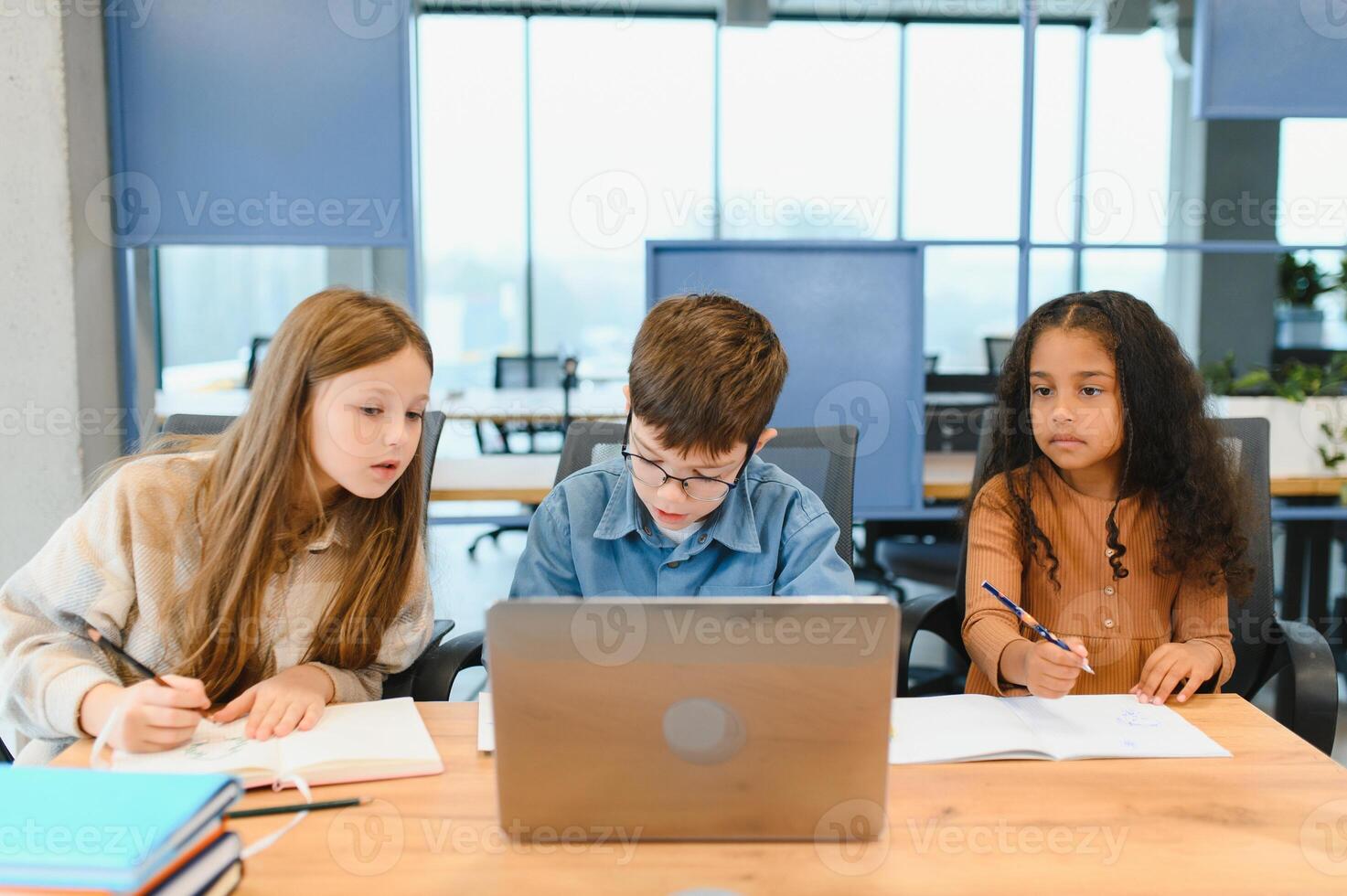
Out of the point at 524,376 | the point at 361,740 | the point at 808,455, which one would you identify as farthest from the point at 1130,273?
the point at 361,740

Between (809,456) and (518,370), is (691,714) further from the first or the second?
(518,370)

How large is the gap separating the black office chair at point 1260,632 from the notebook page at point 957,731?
11.4 inches

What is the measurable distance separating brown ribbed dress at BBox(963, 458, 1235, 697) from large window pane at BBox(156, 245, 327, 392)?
6.70 m

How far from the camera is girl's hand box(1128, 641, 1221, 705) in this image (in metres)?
1.33

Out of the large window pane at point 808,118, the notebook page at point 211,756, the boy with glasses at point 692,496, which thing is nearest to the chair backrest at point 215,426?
the boy with glasses at point 692,496

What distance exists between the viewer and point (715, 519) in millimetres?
1408

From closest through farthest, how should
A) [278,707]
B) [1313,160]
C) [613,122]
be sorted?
[278,707], [1313,160], [613,122]

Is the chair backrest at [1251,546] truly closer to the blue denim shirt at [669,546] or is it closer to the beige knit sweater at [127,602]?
the blue denim shirt at [669,546]

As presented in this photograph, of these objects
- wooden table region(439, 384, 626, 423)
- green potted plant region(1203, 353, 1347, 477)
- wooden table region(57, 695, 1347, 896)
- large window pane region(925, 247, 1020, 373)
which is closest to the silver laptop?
wooden table region(57, 695, 1347, 896)

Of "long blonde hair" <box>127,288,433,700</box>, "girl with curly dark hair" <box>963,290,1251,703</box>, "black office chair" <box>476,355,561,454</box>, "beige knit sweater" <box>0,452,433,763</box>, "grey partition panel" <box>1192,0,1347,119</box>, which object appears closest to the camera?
"beige knit sweater" <box>0,452,433,763</box>

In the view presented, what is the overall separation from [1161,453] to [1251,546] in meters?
0.29

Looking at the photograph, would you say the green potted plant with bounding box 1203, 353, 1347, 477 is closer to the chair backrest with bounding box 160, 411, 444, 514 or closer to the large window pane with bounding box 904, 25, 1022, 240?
the chair backrest with bounding box 160, 411, 444, 514

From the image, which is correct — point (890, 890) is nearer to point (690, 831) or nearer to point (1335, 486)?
point (690, 831)

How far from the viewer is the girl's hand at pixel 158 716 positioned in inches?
42.1
